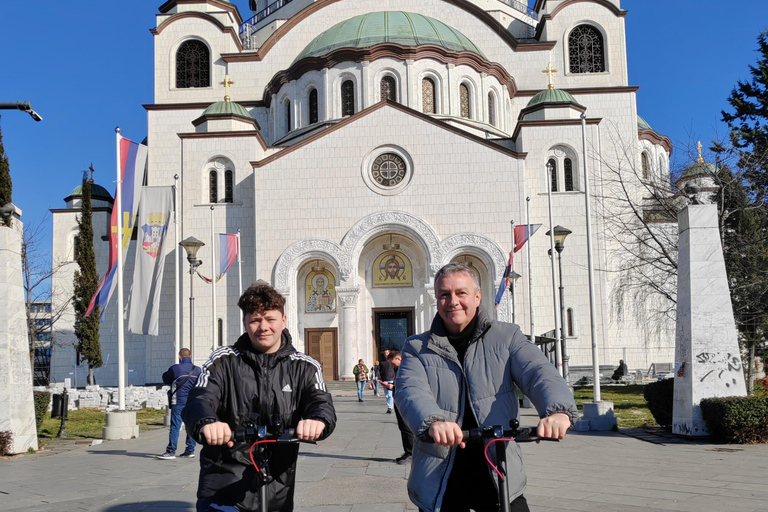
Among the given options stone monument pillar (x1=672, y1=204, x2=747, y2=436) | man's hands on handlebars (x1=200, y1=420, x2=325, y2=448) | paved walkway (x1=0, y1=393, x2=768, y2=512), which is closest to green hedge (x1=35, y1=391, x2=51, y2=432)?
paved walkway (x1=0, y1=393, x2=768, y2=512)

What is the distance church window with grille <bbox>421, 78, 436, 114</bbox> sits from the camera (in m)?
36.4

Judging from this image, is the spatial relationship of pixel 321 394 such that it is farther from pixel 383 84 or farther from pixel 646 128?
pixel 646 128

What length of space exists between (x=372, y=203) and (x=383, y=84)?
6899 millimetres

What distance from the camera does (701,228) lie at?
1328 centimetres

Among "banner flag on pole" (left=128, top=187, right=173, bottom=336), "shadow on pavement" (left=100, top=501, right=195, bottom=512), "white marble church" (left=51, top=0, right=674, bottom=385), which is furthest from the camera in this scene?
"white marble church" (left=51, top=0, right=674, bottom=385)

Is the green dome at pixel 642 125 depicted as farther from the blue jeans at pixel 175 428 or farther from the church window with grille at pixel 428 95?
the blue jeans at pixel 175 428

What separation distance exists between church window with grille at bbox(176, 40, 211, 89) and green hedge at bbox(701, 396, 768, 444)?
32959 mm

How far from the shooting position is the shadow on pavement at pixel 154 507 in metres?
7.48

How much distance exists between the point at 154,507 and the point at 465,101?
31.8m

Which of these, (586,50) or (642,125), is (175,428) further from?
(642,125)

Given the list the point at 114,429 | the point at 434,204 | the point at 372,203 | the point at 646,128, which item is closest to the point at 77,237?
the point at 372,203

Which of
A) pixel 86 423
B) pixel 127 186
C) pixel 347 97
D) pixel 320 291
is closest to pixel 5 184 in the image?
pixel 127 186

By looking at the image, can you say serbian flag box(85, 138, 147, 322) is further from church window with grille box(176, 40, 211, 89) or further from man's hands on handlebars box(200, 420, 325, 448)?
church window with grille box(176, 40, 211, 89)

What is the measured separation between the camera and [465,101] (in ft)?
122
